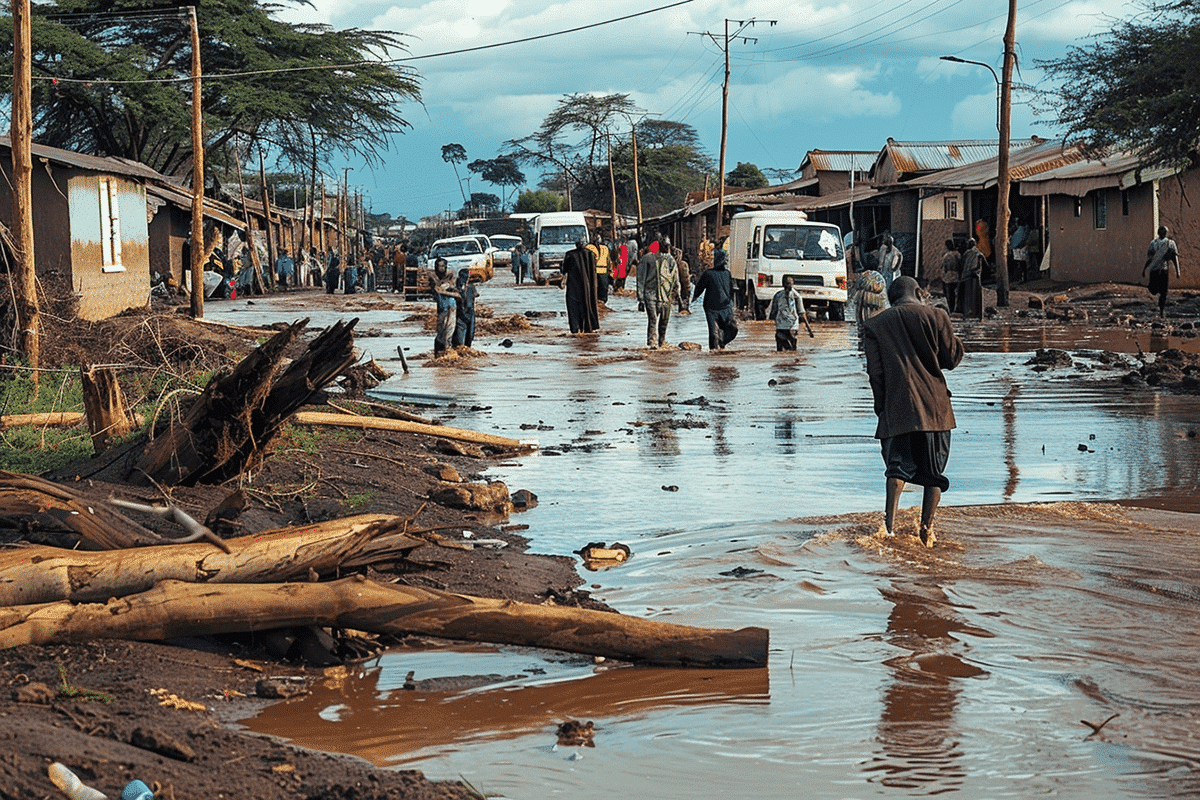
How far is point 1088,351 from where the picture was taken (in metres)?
19.2

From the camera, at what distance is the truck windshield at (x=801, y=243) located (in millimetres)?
27234

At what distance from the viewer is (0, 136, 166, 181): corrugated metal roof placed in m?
21.6

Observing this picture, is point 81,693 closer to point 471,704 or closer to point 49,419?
point 471,704

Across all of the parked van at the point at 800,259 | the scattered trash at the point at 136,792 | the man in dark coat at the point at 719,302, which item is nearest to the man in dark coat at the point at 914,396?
the scattered trash at the point at 136,792

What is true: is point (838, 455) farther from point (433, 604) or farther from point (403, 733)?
point (403, 733)

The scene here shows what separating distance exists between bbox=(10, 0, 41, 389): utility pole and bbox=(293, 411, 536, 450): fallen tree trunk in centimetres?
373

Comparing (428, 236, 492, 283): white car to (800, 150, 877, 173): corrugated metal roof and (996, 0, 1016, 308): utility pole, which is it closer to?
(800, 150, 877, 173): corrugated metal roof

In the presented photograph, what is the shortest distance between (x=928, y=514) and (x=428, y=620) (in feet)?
11.3

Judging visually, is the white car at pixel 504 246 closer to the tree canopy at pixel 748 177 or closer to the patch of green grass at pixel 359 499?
the tree canopy at pixel 748 177

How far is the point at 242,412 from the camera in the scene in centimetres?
784

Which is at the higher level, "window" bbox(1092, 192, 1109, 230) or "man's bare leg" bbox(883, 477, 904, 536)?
"window" bbox(1092, 192, 1109, 230)

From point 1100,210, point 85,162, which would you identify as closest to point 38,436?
point 85,162

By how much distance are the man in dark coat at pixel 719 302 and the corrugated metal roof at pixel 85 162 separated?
9.81 metres

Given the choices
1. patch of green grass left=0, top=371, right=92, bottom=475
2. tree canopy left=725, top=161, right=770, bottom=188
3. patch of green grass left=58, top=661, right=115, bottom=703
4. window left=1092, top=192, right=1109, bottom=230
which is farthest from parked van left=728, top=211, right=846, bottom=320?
tree canopy left=725, top=161, right=770, bottom=188
